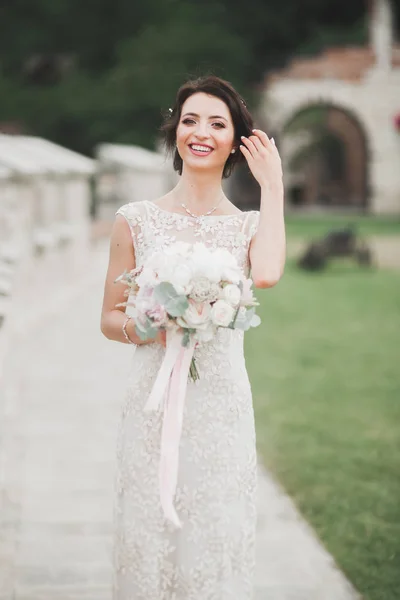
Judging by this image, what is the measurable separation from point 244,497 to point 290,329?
8.77m

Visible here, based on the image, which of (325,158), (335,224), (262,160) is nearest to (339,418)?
(262,160)

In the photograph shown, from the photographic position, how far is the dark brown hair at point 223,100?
10.6 feet

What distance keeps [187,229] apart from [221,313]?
52 centimetres

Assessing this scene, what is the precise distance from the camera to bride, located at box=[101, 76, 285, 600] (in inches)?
124

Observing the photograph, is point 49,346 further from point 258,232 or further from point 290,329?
point 258,232

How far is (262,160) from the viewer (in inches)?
126

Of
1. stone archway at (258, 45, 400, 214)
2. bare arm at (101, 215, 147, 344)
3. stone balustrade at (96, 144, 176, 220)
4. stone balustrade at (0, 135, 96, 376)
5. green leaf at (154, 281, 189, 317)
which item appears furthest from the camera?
stone archway at (258, 45, 400, 214)

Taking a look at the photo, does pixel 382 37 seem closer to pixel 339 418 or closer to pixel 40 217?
pixel 40 217

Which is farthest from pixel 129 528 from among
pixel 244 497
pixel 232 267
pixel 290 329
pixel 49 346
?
pixel 290 329

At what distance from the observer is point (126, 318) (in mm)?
3240

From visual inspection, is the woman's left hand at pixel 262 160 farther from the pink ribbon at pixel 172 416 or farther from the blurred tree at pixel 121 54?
the blurred tree at pixel 121 54

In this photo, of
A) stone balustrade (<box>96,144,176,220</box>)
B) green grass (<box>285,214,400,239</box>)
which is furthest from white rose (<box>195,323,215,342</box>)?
green grass (<box>285,214,400,239</box>)

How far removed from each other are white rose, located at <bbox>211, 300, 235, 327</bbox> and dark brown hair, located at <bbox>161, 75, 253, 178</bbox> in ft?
2.46

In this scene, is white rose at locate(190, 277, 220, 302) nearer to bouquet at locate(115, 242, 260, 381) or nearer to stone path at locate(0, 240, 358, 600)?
bouquet at locate(115, 242, 260, 381)
